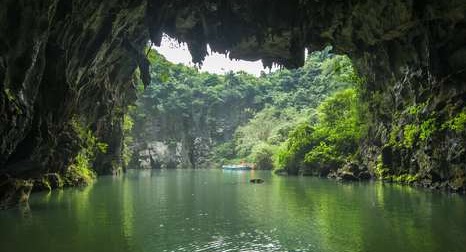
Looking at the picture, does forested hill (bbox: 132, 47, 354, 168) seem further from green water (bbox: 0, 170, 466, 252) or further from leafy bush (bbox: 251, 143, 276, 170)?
green water (bbox: 0, 170, 466, 252)

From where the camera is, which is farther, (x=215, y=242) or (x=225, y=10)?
(x=225, y=10)

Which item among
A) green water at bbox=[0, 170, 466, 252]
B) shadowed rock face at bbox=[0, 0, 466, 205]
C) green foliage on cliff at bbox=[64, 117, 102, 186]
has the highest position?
shadowed rock face at bbox=[0, 0, 466, 205]

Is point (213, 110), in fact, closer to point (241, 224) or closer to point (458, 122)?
point (458, 122)

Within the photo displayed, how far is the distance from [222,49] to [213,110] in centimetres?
7542

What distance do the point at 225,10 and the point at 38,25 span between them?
486 inches

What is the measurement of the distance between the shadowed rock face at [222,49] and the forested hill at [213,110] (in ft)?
191

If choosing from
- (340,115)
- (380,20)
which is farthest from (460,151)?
(340,115)

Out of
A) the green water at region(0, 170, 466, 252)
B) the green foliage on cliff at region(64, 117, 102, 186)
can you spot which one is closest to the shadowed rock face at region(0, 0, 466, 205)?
the green foliage on cliff at region(64, 117, 102, 186)

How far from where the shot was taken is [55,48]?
2245 centimetres

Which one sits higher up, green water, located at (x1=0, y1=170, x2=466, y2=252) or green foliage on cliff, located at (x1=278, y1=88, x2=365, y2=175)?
green foliage on cliff, located at (x1=278, y1=88, x2=365, y2=175)

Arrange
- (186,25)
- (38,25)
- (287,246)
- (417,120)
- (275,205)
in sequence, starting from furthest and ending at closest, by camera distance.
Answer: (417,120) < (186,25) < (275,205) < (38,25) < (287,246)

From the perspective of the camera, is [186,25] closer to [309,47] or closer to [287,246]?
[309,47]

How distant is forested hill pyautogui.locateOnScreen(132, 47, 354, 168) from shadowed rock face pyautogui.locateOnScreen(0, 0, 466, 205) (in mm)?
58195

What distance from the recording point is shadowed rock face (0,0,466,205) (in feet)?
61.4
